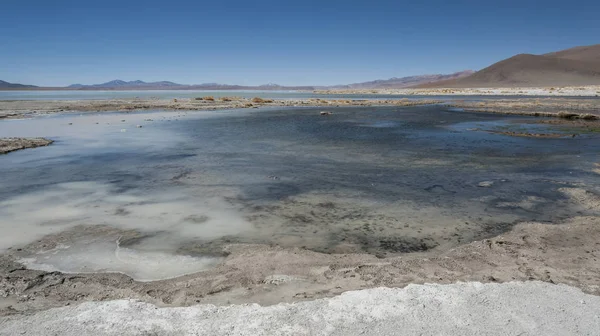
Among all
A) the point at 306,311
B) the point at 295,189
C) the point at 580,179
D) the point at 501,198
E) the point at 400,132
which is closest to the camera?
the point at 306,311

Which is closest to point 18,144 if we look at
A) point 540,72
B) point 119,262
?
point 119,262

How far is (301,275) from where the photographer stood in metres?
4.75

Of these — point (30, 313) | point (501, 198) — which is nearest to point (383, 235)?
point (501, 198)

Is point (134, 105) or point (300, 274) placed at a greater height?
point (134, 105)

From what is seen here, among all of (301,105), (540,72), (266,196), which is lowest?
(266,196)

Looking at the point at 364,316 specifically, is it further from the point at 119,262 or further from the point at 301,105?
the point at 301,105

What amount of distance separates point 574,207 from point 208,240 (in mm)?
6919

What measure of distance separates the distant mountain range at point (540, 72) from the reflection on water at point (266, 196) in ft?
493

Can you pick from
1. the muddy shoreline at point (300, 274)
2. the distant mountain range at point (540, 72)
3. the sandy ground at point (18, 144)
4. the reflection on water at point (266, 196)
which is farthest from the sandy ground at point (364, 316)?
the distant mountain range at point (540, 72)

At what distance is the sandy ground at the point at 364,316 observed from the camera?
357cm

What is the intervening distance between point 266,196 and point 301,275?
3627 mm

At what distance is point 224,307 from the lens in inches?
157

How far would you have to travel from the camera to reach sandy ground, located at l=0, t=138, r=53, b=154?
13859mm

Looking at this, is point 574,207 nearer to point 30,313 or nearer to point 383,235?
point 383,235
